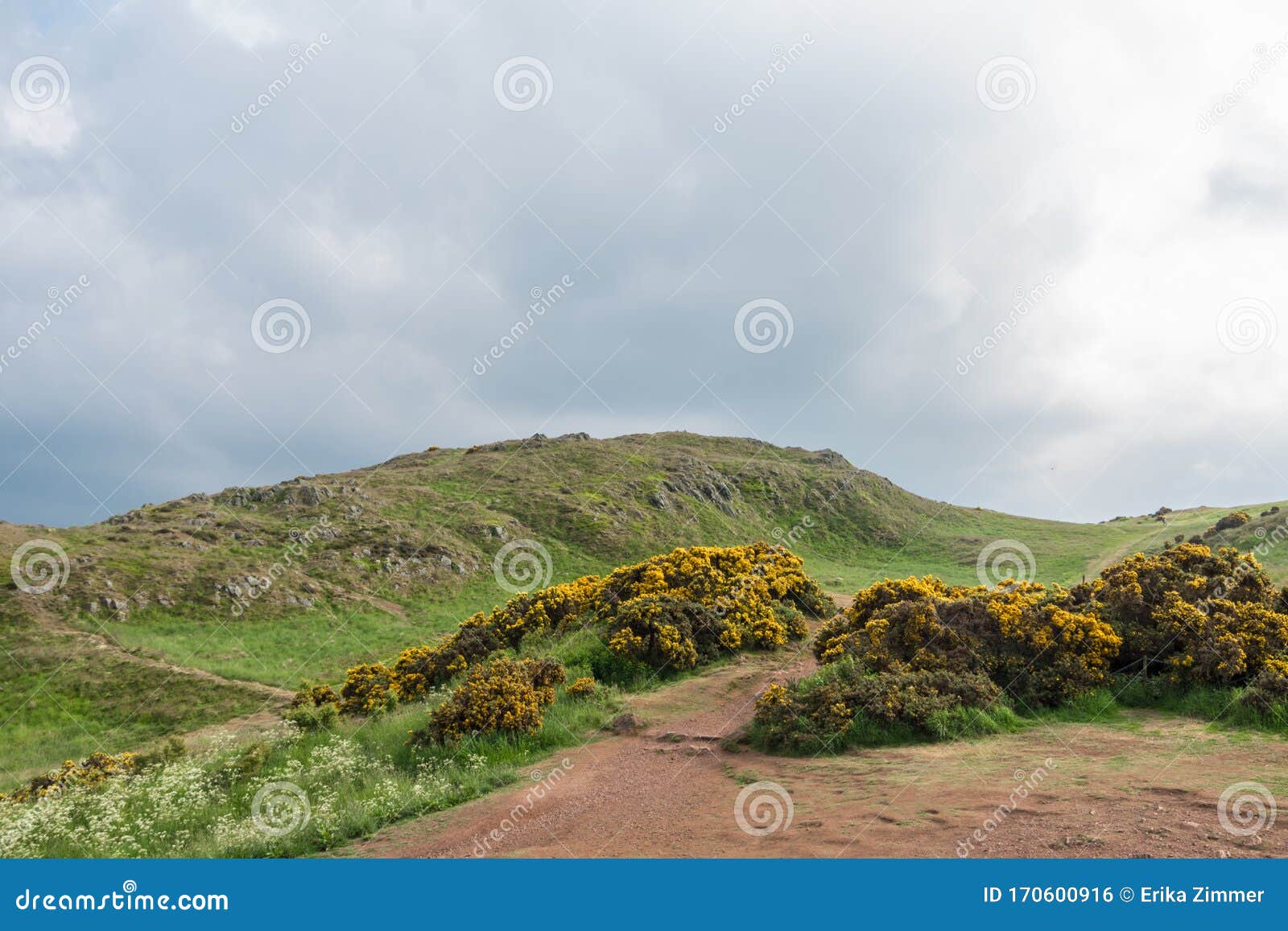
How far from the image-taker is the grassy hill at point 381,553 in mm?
25328

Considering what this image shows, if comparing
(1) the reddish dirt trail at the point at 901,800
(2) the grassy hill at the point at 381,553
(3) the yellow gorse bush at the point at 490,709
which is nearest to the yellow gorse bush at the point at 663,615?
(3) the yellow gorse bush at the point at 490,709

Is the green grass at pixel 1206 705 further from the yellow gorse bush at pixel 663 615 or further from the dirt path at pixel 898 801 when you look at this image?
the yellow gorse bush at pixel 663 615

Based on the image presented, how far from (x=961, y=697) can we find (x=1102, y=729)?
1.99 meters

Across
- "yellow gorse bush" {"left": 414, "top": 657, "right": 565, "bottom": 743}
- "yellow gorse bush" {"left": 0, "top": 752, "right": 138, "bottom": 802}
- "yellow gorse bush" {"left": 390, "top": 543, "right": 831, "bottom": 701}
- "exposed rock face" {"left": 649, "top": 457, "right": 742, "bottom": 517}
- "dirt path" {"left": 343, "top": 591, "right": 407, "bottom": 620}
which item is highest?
"exposed rock face" {"left": 649, "top": 457, "right": 742, "bottom": 517}

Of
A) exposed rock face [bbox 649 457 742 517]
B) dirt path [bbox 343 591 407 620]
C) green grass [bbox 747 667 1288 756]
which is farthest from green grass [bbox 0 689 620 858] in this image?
exposed rock face [bbox 649 457 742 517]

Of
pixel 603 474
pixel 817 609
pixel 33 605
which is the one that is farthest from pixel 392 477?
pixel 817 609

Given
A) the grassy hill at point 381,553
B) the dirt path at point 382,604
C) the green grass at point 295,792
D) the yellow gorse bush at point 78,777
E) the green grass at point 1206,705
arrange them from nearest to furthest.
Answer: the green grass at point 295,792
the green grass at point 1206,705
the yellow gorse bush at point 78,777
the grassy hill at point 381,553
the dirt path at point 382,604

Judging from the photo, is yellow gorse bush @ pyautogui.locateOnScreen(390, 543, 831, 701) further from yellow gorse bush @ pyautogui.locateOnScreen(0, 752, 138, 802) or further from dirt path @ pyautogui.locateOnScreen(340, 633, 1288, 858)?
yellow gorse bush @ pyautogui.locateOnScreen(0, 752, 138, 802)

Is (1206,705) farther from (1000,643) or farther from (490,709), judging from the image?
(490,709)

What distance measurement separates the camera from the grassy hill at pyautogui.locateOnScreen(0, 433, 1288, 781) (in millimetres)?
25328

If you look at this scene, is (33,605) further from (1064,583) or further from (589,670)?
(1064,583)

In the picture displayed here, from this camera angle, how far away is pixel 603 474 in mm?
66250

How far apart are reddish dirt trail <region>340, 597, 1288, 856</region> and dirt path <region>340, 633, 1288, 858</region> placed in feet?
0.08

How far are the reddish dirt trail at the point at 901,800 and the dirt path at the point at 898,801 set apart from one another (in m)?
0.02
